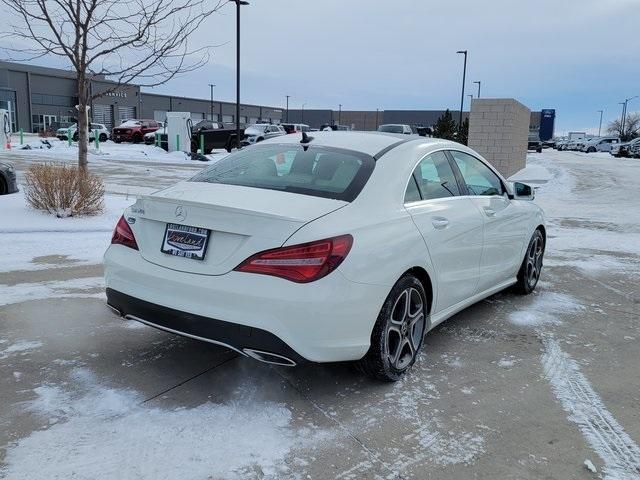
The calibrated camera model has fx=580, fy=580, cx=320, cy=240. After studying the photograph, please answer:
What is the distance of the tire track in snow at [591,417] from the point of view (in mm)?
2877

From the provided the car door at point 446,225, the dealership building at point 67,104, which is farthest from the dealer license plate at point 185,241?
the dealership building at point 67,104

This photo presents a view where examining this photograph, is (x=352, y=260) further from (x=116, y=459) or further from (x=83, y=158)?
(x=83, y=158)

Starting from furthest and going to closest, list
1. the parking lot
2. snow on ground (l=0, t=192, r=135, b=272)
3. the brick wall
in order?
the brick wall
snow on ground (l=0, t=192, r=135, b=272)
the parking lot

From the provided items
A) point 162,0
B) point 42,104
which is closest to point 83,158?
point 162,0

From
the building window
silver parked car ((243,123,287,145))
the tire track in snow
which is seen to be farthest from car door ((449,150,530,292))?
the building window

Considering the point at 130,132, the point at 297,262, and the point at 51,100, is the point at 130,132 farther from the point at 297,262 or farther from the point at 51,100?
the point at 297,262

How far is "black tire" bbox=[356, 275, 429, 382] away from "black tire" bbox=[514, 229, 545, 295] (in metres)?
2.12

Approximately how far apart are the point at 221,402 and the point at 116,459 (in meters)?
0.72

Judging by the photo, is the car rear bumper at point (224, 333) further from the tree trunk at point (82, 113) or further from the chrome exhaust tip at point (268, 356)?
the tree trunk at point (82, 113)

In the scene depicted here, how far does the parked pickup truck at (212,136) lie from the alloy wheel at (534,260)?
25.9 m

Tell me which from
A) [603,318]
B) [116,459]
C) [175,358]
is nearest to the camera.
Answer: [116,459]

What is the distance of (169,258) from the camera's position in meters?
3.34

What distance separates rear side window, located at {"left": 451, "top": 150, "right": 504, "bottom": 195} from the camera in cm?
475

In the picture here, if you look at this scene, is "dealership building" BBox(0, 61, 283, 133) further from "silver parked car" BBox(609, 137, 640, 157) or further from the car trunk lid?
the car trunk lid
